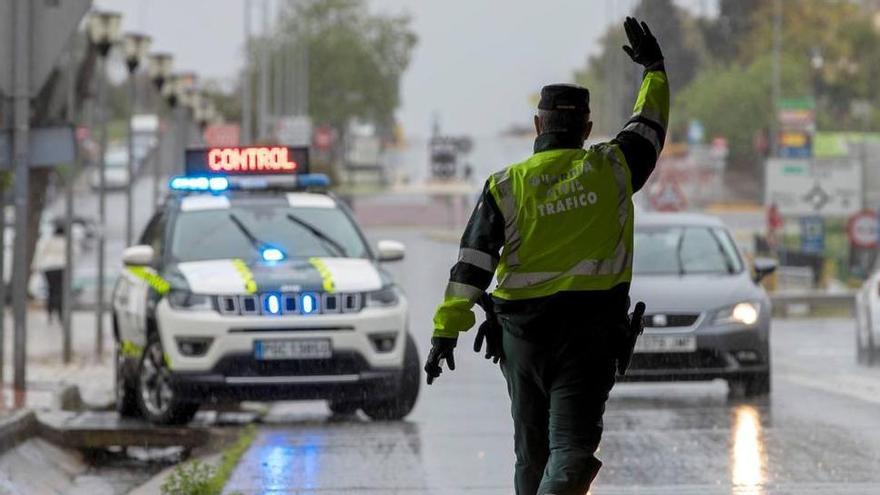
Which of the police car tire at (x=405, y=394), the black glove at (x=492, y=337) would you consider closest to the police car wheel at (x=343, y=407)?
the police car tire at (x=405, y=394)

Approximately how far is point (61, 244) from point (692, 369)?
142 ft

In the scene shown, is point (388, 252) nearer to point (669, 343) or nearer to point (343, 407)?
point (343, 407)

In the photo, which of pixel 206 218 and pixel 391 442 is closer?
pixel 391 442

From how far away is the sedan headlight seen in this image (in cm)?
1638

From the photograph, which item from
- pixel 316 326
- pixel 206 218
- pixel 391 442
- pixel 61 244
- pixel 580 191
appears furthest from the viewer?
pixel 61 244

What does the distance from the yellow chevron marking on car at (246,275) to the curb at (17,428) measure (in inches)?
65.6

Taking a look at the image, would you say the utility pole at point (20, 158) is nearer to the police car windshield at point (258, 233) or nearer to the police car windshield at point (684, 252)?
the police car windshield at point (258, 233)

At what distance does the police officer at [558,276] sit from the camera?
7.27 meters

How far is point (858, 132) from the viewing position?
12012 centimetres

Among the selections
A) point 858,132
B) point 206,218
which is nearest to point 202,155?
point 206,218

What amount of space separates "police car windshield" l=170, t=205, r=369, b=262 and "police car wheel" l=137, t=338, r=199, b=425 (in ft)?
2.65

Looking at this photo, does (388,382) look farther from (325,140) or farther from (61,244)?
(325,140)

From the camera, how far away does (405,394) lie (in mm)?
14836

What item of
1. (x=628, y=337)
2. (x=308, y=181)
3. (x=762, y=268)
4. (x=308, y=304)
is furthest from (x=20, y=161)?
(x=628, y=337)
